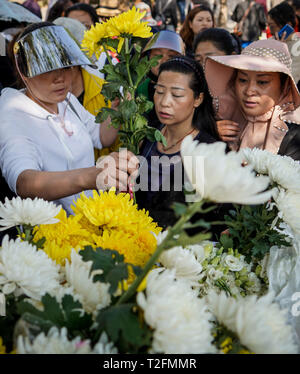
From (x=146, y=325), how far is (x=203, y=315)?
100 millimetres

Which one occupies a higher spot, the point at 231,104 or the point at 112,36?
the point at 112,36

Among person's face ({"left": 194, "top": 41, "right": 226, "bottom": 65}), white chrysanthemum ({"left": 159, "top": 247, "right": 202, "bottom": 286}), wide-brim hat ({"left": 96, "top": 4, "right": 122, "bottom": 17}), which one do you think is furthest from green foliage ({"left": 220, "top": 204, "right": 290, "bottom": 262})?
wide-brim hat ({"left": 96, "top": 4, "right": 122, "bottom": 17})

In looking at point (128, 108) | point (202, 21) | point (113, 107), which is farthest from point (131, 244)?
point (202, 21)

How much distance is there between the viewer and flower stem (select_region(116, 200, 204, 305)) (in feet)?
1.91

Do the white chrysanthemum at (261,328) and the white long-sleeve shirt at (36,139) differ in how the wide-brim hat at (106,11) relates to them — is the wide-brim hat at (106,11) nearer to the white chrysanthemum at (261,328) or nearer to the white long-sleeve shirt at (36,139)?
the white long-sleeve shirt at (36,139)

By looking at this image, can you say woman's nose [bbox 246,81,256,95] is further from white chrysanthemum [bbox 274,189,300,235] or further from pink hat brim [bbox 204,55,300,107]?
white chrysanthemum [bbox 274,189,300,235]

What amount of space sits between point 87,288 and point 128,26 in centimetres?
68

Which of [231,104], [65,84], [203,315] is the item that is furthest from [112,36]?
[231,104]

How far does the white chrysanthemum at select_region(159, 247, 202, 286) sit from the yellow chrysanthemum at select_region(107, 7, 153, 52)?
578mm

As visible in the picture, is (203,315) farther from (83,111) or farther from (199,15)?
(199,15)

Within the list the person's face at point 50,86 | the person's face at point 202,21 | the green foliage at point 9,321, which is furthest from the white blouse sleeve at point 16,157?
the person's face at point 202,21

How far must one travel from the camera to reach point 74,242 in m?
0.96

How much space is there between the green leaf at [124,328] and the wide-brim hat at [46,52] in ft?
3.23

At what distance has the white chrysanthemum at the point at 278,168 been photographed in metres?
0.99
